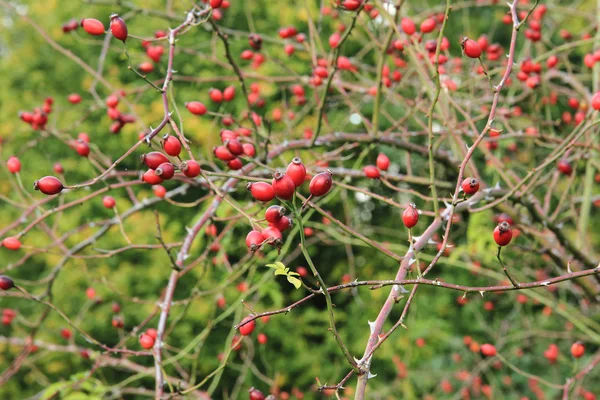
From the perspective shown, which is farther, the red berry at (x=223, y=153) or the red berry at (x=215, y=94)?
the red berry at (x=215, y=94)

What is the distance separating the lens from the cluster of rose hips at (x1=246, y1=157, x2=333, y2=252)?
90cm

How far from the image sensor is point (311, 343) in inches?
227

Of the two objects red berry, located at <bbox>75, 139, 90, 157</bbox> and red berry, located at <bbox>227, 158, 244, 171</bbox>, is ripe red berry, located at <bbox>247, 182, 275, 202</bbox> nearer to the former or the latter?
red berry, located at <bbox>227, 158, 244, 171</bbox>

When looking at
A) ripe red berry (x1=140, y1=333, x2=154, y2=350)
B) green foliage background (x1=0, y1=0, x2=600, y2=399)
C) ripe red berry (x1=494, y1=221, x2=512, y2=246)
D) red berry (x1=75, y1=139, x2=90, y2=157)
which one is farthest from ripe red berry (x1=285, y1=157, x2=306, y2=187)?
green foliage background (x1=0, y1=0, x2=600, y2=399)

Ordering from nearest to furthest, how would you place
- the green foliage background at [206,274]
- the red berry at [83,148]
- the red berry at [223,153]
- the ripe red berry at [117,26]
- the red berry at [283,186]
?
the red berry at [283,186], the ripe red berry at [117,26], the red berry at [223,153], the red berry at [83,148], the green foliage background at [206,274]

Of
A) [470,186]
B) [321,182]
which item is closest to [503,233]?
[470,186]

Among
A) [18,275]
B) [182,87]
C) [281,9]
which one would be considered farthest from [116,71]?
[18,275]

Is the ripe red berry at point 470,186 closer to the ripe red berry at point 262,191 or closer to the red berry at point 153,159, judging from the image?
the ripe red berry at point 262,191

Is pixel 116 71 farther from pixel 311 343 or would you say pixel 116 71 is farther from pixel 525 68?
pixel 525 68

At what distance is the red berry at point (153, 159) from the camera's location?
1.07 meters

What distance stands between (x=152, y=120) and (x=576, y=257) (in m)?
3.59

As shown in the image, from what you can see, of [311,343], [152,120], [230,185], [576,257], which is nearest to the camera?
[230,185]

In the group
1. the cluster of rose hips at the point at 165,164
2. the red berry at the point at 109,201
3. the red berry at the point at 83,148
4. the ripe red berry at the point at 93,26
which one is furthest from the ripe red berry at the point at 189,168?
→ the red berry at the point at 109,201

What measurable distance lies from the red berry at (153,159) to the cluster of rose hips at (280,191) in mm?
207
